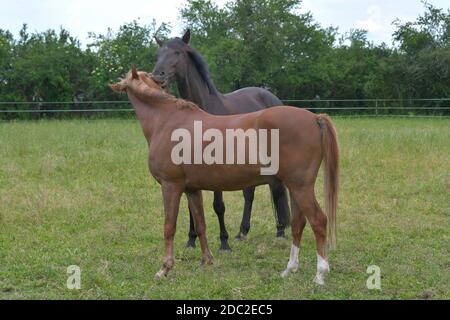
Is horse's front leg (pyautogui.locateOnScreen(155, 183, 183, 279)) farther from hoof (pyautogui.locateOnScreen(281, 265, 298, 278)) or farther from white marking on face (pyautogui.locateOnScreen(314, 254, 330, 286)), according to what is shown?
white marking on face (pyautogui.locateOnScreen(314, 254, 330, 286))

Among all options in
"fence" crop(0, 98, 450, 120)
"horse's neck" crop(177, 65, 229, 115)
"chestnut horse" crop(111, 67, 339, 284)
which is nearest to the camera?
"chestnut horse" crop(111, 67, 339, 284)

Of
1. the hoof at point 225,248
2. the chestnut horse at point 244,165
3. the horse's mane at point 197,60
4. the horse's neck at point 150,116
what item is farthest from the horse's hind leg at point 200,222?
the horse's mane at point 197,60

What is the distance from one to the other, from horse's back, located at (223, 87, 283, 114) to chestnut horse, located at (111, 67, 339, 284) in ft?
4.71

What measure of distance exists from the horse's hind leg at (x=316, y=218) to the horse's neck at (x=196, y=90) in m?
1.85

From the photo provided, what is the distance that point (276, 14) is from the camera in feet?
95.4

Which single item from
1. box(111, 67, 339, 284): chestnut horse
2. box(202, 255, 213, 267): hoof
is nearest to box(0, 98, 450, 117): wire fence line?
box(111, 67, 339, 284): chestnut horse

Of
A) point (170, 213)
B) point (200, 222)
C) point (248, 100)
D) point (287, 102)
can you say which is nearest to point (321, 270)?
point (200, 222)

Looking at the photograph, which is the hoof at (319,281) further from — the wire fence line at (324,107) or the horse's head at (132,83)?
the wire fence line at (324,107)

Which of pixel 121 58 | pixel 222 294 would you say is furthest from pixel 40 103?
pixel 222 294

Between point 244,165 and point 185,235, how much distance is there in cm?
200

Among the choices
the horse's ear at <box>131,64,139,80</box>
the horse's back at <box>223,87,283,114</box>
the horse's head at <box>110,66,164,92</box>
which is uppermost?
the horse's ear at <box>131,64,139,80</box>

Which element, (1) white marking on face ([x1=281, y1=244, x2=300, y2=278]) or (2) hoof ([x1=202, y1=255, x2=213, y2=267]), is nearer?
(1) white marking on face ([x1=281, y1=244, x2=300, y2=278])

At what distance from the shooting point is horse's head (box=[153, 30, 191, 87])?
211 inches

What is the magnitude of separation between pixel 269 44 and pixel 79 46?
10.1m
